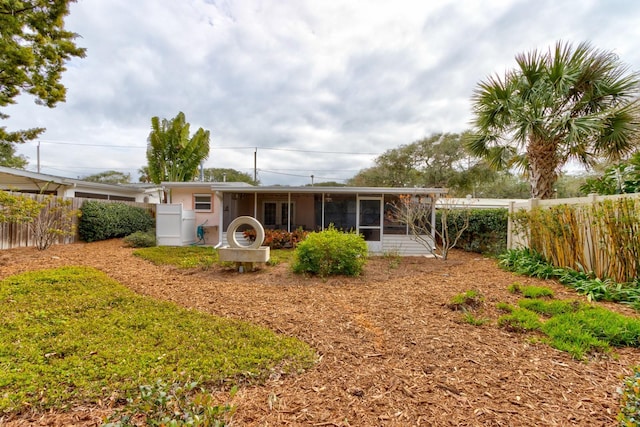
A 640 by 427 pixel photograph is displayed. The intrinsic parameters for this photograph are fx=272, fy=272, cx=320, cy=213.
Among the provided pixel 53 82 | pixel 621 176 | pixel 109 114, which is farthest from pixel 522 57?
pixel 109 114

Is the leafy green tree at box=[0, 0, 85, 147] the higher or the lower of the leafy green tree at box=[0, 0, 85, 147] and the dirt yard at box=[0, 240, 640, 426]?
the higher

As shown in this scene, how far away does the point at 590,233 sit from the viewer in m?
5.38

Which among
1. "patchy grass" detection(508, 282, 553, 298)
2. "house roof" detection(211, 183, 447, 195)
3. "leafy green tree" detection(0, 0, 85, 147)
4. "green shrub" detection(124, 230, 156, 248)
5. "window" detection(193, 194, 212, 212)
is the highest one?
"leafy green tree" detection(0, 0, 85, 147)

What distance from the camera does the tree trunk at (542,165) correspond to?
720 centimetres

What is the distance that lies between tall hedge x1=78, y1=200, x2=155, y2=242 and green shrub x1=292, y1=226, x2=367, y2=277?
375 inches

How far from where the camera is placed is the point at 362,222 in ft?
35.8

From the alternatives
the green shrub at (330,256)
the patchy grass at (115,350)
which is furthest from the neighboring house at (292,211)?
the patchy grass at (115,350)

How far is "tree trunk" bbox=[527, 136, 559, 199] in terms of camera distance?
283 inches

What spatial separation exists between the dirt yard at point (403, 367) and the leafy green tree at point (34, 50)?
690cm

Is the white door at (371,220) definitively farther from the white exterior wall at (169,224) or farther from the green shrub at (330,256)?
the white exterior wall at (169,224)

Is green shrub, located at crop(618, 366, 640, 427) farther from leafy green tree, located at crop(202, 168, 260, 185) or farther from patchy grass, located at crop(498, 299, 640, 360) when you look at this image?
leafy green tree, located at crop(202, 168, 260, 185)

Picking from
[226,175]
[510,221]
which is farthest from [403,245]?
[226,175]

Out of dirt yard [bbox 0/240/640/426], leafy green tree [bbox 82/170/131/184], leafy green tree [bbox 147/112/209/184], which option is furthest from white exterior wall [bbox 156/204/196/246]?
leafy green tree [bbox 82/170/131/184]

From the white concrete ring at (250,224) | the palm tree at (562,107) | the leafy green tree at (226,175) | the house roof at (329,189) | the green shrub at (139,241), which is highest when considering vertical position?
the leafy green tree at (226,175)
